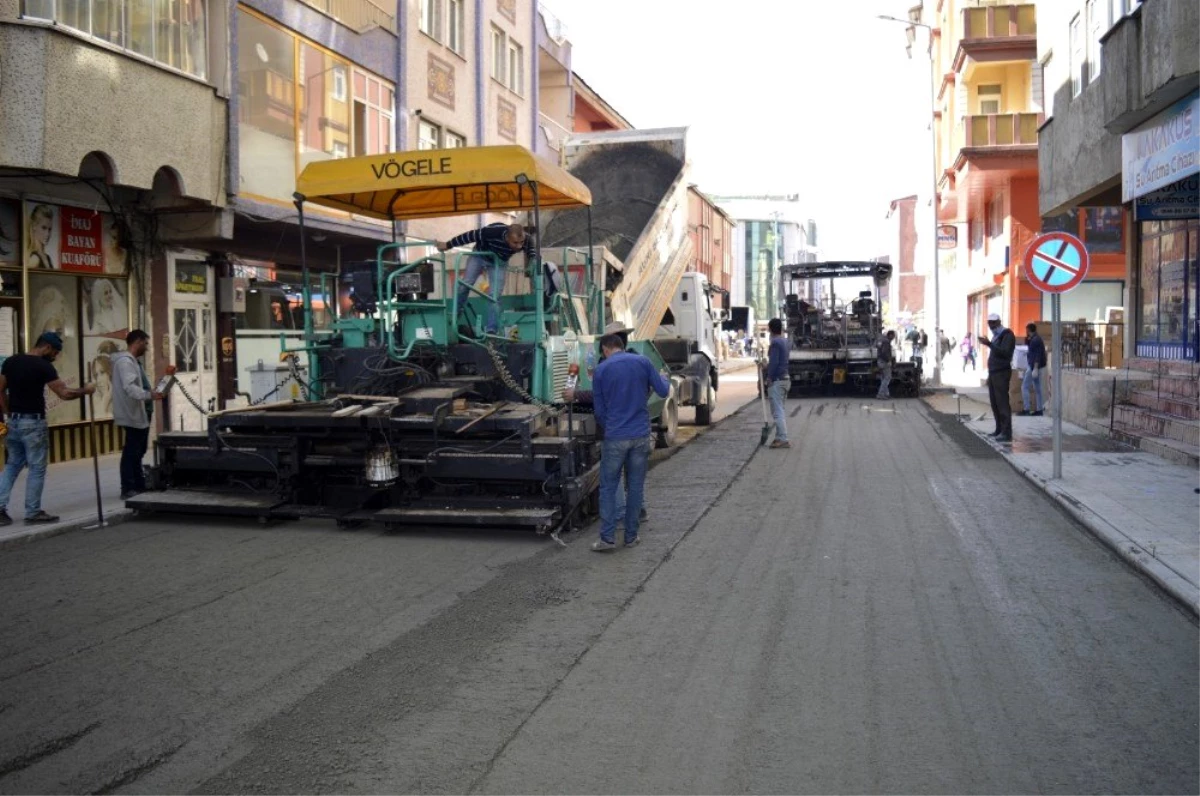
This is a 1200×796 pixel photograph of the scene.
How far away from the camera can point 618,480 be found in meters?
8.13

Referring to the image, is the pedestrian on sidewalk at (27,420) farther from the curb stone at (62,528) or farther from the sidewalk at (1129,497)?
the sidewalk at (1129,497)

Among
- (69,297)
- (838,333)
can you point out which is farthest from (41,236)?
(838,333)

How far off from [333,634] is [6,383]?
5.17 metres

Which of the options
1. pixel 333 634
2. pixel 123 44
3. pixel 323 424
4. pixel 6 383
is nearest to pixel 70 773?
pixel 333 634

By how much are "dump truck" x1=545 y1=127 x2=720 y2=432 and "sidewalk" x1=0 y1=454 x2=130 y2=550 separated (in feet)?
20.9

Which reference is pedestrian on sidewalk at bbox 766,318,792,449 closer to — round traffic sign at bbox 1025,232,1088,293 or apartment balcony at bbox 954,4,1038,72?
round traffic sign at bbox 1025,232,1088,293

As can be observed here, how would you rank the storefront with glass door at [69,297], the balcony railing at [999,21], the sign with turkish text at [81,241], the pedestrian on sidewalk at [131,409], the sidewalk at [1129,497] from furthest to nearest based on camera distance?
the balcony railing at [999,21], the sign with turkish text at [81,241], the storefront with glass door at [69,297], the pedestrian on sidewalk at [131,409], the sidewalk at [1129,497]

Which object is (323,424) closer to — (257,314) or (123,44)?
(123,44)

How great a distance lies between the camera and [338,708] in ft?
15.3

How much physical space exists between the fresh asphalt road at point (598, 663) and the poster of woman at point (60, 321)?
5865 mm

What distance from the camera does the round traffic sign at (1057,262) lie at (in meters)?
11.2

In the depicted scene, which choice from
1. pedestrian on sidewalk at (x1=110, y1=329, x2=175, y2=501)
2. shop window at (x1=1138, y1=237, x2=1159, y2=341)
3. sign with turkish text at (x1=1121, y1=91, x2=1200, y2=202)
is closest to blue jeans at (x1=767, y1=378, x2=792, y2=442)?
sign with turkish text at (x1=1121, y1=91, x2=1200, y2=202)

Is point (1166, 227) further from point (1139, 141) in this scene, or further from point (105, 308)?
point (105, 308)

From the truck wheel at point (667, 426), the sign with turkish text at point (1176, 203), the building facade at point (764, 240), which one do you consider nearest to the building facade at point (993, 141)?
the sign with turkish text at point (1176, 203)
